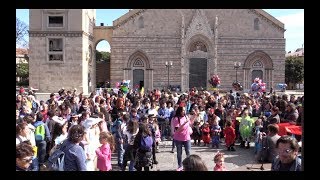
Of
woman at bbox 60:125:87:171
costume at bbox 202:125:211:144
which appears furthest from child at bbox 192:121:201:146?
woman at bbox 60:125:87:171

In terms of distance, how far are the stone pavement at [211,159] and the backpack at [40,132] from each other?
199 cm

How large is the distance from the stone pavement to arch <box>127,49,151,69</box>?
22.2 m

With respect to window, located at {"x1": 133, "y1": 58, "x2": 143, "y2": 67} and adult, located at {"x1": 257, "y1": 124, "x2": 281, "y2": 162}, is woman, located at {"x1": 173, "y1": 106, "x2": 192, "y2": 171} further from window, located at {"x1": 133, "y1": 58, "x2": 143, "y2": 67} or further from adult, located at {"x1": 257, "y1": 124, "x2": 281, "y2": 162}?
window, located at {"x1": 133, "y1": 58, "x2": 143, "y2": 67}

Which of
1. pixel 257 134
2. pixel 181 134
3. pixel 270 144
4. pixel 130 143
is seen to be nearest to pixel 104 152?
pixel 130 143

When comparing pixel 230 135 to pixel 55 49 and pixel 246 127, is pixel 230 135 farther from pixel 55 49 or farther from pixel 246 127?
pixel 55 49

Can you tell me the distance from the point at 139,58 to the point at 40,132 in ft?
88.1

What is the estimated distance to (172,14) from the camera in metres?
35.6

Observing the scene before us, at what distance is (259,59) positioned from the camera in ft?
118

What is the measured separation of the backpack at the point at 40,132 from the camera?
9.06m

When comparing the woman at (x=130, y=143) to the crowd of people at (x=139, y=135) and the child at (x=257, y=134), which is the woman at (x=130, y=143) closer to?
the crowd of people at (x=139, y=135)

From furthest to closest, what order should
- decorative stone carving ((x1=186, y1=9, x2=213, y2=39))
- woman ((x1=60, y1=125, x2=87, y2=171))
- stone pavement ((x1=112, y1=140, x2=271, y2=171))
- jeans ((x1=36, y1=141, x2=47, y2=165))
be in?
decorative stone carving ((x1=186, y1=9, x2=213, y2=39)) < stone pavement ((x1=112, y1=140, x2=271, y2=171)) < jeans ((x1=36, y1=141, x2=47, y2=165)) < woman ((x1=60, y1=125, x2=87, y2=171))

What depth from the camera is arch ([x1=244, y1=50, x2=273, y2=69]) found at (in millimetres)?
35781

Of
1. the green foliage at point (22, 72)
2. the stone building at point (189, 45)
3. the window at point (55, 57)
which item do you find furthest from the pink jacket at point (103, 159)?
the green foliage at point (22, 72)
